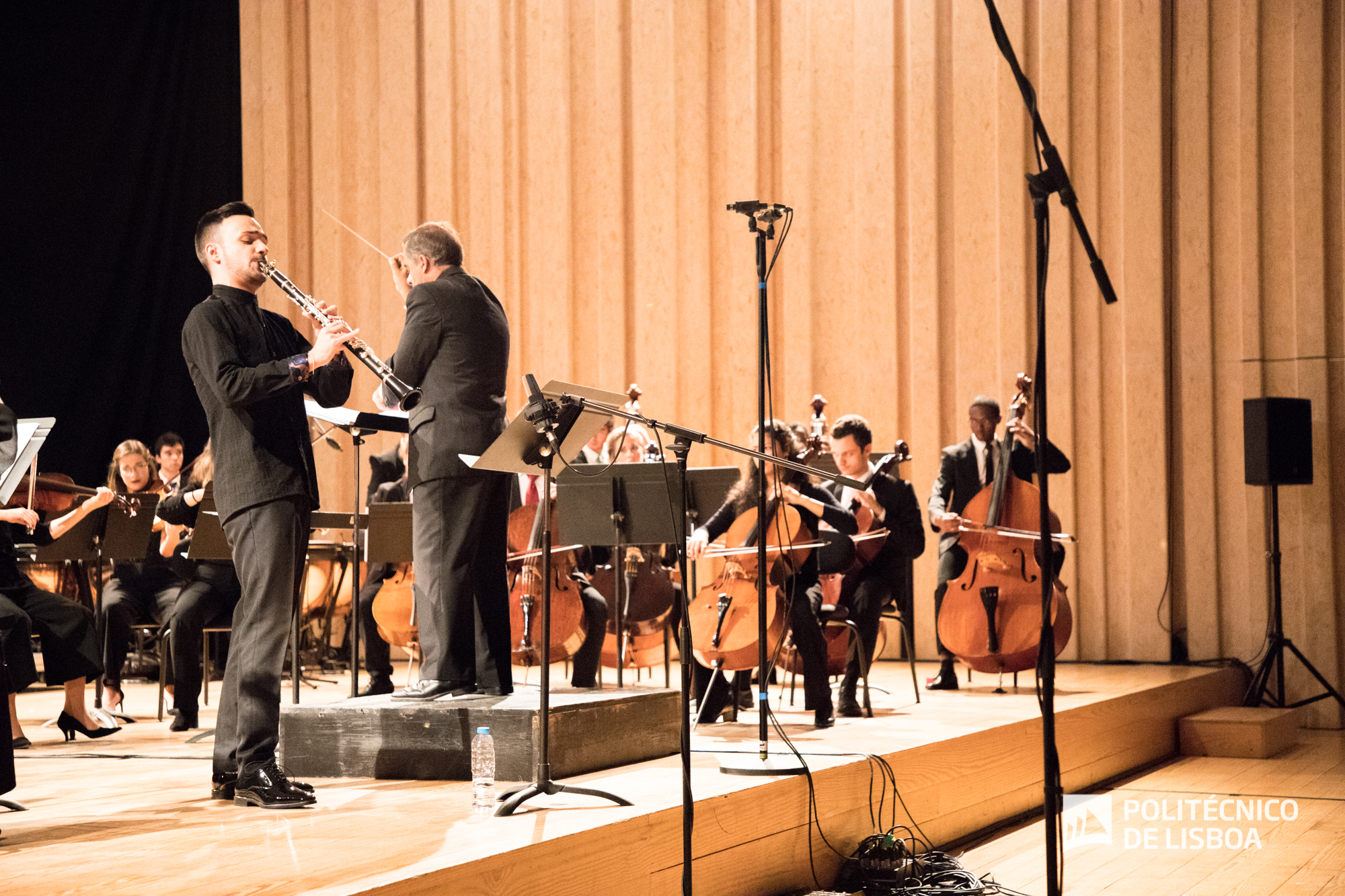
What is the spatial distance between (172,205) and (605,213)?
2.84 m

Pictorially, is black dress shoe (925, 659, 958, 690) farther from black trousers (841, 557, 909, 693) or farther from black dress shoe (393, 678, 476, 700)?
black dress shoe (393, 678, 476, 700)

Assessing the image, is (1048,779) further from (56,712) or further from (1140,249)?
(1140,249)

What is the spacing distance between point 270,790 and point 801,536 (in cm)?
222

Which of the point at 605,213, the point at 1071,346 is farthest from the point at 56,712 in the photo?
the point at 1071,346

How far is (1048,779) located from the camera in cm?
227

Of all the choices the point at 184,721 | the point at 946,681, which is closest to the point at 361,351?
the point at 184,721

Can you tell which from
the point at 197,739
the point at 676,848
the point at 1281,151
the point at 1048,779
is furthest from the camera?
the point at 1281,151

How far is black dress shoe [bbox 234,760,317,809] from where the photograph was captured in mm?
3160

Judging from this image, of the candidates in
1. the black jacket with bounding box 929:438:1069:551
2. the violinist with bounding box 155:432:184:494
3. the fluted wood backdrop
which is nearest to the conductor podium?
the black jacket with bounding box 929:438:1069:551

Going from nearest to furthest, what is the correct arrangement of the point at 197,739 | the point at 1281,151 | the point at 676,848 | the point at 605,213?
the point at 676,848 < the point at 197,739 < the point at 1281,151 < the point at 605,213

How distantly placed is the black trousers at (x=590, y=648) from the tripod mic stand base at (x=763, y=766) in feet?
5.33

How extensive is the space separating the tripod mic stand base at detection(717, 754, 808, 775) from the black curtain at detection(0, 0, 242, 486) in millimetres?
5888

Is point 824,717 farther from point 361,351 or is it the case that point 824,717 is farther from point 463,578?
point 361,351

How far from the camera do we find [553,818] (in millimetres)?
3004
